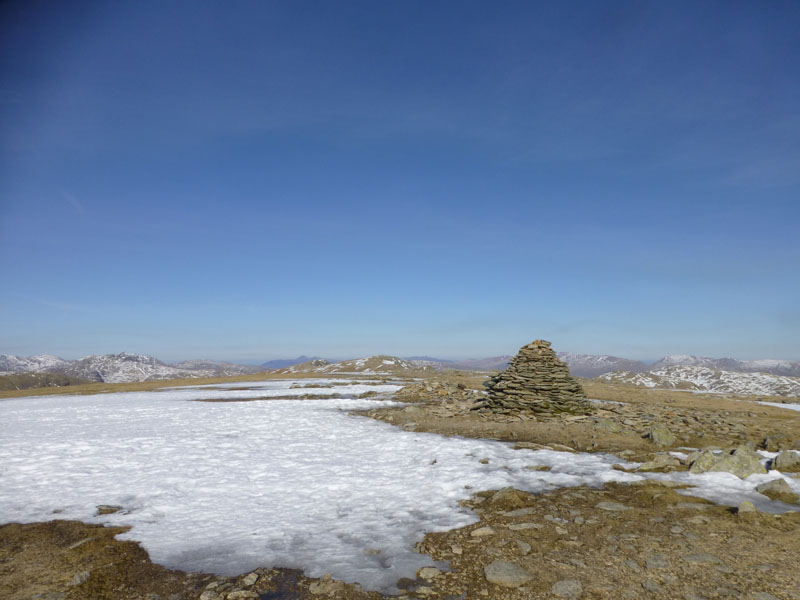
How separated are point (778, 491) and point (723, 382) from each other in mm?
132502

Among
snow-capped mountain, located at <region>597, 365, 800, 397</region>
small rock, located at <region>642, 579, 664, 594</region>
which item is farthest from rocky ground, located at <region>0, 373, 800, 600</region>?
snow-capped mountain, located at <region>597, 365, 800, 397</region>

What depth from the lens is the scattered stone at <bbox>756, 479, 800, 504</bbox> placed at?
800 cm

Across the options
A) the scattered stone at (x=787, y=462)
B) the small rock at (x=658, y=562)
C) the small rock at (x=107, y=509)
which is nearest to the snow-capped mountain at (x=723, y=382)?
the scattered stone at (x=787, y=462)

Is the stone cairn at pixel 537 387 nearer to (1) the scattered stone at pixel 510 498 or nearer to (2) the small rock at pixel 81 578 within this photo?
(1) the scattered stone at pixel 510 498

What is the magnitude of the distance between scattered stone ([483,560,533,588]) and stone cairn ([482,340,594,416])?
558 inches

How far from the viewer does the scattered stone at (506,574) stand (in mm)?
5293

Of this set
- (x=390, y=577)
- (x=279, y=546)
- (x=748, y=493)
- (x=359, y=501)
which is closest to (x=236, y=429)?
(x=359, y=501)

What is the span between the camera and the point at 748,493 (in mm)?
8391

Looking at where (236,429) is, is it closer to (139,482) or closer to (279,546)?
(139,482)

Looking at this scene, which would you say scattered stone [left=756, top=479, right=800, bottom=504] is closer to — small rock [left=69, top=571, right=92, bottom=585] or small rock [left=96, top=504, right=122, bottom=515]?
small rock [left=69, top=571, right=92, bottom=585]

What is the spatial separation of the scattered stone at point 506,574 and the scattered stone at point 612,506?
123 inches

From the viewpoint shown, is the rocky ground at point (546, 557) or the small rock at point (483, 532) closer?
the rocky ground at point (546, 557)

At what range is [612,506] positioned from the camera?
789 cm

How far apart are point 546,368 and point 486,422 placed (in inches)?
169
